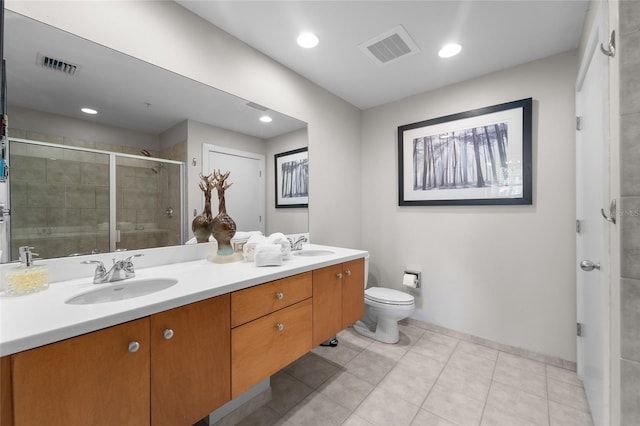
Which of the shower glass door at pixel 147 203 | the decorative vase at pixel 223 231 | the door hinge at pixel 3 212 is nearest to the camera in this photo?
the door hinge at pixel 3 212

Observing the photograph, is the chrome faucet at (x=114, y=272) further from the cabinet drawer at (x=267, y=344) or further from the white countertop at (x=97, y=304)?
the cabinet drawer at (x=267, y=344)

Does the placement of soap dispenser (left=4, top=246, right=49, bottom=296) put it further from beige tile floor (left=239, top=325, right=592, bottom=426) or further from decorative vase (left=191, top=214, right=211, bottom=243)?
beige tile floor (left=239, top=325, right=592, bottom=426)

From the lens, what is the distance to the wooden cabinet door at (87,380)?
2.18ft

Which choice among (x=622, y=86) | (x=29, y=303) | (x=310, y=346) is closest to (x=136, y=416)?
(x=29, y=303)

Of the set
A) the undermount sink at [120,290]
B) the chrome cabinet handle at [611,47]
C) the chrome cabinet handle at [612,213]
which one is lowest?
the undermount sink at [120,290]

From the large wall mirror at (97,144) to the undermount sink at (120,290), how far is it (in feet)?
0.90

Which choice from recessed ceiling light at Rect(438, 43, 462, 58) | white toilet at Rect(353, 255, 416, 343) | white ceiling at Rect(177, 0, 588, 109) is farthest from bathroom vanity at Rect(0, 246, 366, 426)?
recessed ceiling light at Rect(438, 43, 462, 58)

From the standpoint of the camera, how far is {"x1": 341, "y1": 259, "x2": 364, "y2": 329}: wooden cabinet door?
1773 mm

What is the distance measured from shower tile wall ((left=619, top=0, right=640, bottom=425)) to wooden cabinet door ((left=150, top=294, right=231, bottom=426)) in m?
1.48

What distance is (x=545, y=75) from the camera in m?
1.95

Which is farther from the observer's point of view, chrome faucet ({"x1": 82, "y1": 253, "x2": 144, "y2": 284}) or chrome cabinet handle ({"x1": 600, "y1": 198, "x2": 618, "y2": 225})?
chrome faucet ({"x1": 82, "y1": 253, "x2": 144, "y2": 284})

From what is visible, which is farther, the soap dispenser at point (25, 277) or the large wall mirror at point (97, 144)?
the large wall mirror at point (97, 144)

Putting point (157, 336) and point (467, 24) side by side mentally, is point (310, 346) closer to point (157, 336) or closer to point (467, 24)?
point (157, 336)

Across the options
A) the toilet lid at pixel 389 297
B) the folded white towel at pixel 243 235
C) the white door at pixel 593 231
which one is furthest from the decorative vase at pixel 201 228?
the white door at pixel 593 231
